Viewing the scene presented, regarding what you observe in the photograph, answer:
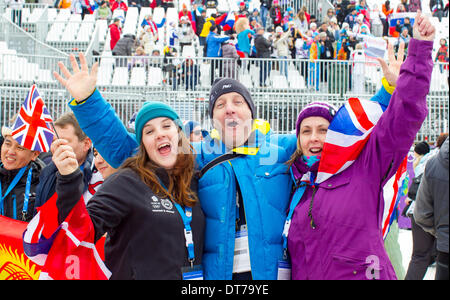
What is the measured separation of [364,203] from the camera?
2.82m

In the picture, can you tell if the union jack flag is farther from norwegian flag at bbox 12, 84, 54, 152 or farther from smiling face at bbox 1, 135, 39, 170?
smiling face at bbox 1, 135, 39, 170

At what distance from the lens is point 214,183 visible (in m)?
2.98

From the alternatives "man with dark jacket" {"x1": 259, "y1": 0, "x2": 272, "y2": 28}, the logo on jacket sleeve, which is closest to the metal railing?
"man with dark jacket" {"x1": 259, "y1": 0, "x2": 272, "y2": 28}

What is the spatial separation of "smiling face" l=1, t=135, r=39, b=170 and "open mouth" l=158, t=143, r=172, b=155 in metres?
2.27

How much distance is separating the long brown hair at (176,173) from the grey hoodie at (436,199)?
6.88 feet

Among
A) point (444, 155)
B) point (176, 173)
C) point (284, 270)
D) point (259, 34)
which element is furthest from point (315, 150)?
Result: point (259, 34)

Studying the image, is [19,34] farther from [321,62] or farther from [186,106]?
[321,62]

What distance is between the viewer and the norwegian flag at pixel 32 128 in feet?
14.5

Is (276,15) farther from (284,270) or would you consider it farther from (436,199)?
(284,270)

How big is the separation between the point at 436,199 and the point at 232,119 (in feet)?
6.79

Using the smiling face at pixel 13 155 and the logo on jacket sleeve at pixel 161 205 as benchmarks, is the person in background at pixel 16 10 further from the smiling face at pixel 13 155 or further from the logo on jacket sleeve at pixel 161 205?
the logo on jacket sleeve at pixel 161 205

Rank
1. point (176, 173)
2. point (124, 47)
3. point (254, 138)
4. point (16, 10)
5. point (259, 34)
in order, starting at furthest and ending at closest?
point (16, 10), point (259, 34), point (124, 47), point (254, 138), point (176, 173)

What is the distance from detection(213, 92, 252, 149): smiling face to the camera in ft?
10.4
